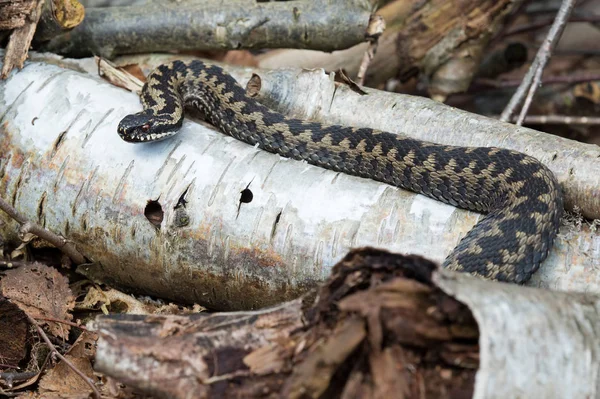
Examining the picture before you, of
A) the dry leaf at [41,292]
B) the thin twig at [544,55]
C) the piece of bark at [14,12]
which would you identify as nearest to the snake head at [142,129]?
the dry leaf at [41,292]

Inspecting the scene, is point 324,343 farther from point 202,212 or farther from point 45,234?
point 45,234

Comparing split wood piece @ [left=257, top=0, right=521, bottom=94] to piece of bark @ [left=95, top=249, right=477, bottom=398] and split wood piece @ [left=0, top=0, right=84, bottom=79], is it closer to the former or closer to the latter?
split wood piece @ [left=0, top=0, right=84, bottom=79]

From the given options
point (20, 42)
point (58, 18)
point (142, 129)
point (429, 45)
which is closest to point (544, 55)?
point (429, 45)

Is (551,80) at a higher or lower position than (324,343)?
higher

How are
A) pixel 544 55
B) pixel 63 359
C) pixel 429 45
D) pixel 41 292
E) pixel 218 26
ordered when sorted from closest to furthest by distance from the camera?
pixel 63 359 → pixel 41 292 → pixel 544 55 → pixel 218 26 → pixel 429 45

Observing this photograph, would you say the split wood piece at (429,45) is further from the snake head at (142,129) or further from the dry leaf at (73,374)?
the dry leaf at (73,374)
